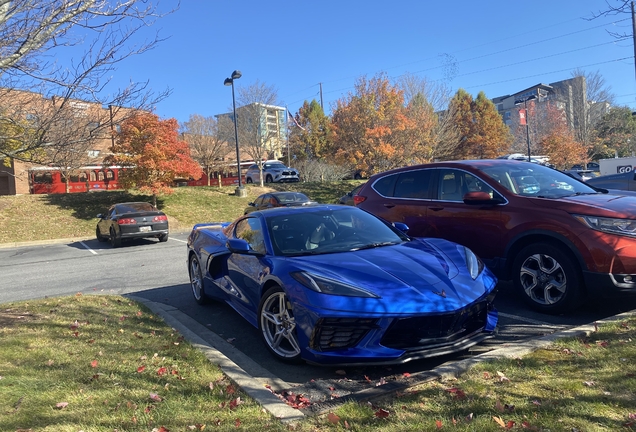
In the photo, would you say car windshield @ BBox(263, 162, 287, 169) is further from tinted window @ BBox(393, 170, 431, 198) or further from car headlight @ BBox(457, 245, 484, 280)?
car headlight @ BBox(457, 245, 484, 280)

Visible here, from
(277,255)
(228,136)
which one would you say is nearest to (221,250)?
(277,255)

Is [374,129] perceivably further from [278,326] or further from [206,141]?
[278,326]

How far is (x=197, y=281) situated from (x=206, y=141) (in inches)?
1549

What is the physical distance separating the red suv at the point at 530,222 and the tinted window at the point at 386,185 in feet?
0.18

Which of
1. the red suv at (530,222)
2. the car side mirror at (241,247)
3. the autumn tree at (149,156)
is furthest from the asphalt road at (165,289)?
the autumn tree at (149,156)

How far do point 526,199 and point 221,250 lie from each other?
11.9ft

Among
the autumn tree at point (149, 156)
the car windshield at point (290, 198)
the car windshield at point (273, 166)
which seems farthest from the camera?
the car windshield at point (273, 166)

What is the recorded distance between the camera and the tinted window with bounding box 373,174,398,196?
23.4 feet

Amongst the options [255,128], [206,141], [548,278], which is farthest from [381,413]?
[206,141]

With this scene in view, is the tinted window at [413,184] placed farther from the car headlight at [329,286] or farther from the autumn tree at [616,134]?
the autumn tree at [616,134]

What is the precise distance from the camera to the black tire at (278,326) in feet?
12.7

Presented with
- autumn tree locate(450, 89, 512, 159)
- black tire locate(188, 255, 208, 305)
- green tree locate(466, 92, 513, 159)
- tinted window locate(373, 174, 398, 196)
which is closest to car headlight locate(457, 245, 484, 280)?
tinted window locate(373, 174, 398, 196)

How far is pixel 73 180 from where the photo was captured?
144 ft

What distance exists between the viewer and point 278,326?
13.3ft
